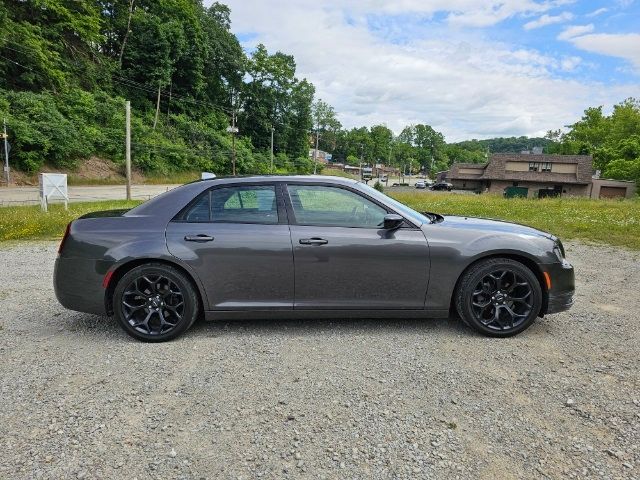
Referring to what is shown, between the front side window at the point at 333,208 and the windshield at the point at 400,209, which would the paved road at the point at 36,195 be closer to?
the front side window at the point at 333,208

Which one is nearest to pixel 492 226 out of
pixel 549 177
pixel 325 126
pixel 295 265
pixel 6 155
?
pixel 295 265

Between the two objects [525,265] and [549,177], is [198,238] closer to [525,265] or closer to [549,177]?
[525,265]

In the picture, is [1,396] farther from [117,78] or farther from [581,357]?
[117,78]

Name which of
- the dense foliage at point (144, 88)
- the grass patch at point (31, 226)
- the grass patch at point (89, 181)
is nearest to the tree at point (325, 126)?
the dense foliage at point (144, 88)

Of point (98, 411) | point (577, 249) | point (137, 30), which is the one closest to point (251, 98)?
point (137, 30)

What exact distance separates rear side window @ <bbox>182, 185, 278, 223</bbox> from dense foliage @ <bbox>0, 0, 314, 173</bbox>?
32.6 meters

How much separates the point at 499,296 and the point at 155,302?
3.06m

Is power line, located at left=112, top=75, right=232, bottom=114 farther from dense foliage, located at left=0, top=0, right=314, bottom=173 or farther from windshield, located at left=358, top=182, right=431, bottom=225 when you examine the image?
windshield, located at left=358, top=182, right=431, bottom=225

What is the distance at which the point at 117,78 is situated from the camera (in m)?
47.1

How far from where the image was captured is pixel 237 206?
366 cm

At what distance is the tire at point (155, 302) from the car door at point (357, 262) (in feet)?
3.21

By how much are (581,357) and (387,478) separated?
2.21m

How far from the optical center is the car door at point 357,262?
3.50 m

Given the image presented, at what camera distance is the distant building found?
50281 millimetres
